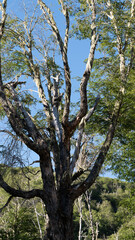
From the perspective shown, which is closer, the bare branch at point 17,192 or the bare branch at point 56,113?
the bare branch at point 17,192

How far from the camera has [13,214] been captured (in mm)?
19906

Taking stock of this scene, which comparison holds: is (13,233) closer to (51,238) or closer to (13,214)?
(13,214)

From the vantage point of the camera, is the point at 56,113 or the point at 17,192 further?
the point at 56,113

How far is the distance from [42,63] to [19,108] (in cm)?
363

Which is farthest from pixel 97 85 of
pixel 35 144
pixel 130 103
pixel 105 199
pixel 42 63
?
pixel 105 199

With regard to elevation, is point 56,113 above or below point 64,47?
below

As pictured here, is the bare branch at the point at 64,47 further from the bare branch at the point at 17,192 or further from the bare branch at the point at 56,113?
the bare branch at the point at 17,192

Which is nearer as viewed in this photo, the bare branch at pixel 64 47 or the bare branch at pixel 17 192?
the bare branch at pixel 17 192

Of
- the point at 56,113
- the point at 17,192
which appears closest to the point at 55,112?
the point at 56,113

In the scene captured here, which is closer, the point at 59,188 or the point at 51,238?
the point at 51,238

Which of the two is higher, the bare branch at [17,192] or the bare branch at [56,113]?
the bare branch at [56,113]

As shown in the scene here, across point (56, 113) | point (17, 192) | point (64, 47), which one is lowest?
point (17, 192)

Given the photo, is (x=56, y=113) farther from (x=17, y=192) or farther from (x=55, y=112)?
(x=17, y=192)

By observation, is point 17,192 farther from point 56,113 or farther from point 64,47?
point 64,47
